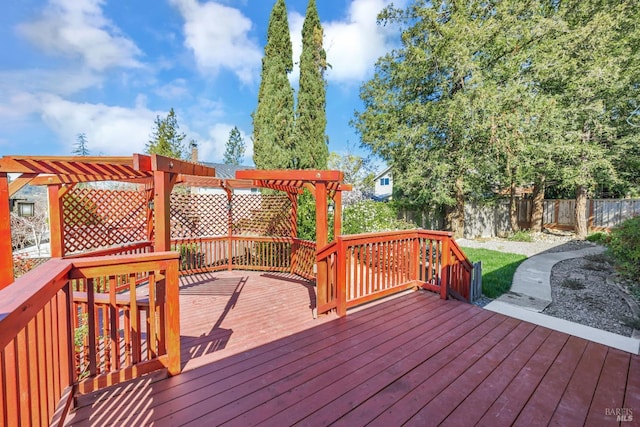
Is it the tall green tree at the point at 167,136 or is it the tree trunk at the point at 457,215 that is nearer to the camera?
the tree trunk at the point at 457,215

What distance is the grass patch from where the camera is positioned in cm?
484

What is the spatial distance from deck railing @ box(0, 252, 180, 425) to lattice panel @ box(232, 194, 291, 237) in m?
3.66

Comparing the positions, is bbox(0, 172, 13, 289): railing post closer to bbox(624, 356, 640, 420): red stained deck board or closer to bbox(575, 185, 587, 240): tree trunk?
bbox(624, 356, 640, 420): red stained deck board

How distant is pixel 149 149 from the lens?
14914 mm

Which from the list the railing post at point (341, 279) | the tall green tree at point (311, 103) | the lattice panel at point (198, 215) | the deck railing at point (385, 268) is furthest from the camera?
the tall green tree at point (311, 103)

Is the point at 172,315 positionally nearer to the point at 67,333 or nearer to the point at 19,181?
the point at 67,333

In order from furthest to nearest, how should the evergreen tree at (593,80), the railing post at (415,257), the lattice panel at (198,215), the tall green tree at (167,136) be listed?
the tall green tree at (167,136) → the evergreen tree at (593,80) → the lattice panel at (198,215) → the railing post at (415,257)

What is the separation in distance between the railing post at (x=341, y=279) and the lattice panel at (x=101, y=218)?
4.14m

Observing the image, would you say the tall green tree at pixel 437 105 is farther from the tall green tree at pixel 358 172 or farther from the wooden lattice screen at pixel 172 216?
the wooden lattice screen at pixel 172 216

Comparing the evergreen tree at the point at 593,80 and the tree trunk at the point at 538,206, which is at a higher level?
the evergreen tree at the point at 593,80

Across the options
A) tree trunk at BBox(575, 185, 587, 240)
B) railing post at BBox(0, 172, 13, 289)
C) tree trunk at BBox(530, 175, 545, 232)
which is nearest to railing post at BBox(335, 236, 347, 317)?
railing post at BBox(0, 172, 13, 289)

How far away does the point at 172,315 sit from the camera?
235 cm

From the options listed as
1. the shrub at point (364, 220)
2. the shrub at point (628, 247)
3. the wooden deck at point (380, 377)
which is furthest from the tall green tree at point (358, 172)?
the wooden deck at point (380, 377)

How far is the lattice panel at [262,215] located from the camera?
6098 mm
